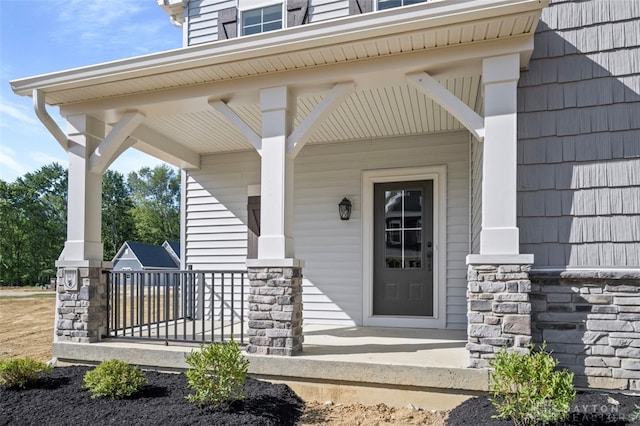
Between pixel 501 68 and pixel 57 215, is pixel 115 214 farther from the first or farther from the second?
pixel 501 68

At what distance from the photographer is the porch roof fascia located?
2.86 m

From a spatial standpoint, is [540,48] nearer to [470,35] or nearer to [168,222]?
[470,35]

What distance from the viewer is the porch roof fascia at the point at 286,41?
2855mm

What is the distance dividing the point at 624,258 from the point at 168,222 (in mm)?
33304

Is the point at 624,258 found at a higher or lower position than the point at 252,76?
lower

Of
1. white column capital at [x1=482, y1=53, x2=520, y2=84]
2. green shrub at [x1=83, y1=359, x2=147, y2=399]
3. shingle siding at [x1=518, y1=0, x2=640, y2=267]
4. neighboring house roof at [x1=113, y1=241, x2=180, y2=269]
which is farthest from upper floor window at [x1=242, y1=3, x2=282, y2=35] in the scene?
neighboring house roof at [x1=113, y1=241, x2=180, y2=269]

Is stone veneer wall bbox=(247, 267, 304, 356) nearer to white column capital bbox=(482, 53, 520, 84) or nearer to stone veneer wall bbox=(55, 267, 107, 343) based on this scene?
stone veneer wall bbox=(55, 267, 107, 343)

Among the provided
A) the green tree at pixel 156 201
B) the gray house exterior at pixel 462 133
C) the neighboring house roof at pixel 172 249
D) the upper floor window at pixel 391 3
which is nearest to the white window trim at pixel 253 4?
the gray house exterior at pixel 462 133

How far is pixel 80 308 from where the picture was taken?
4.11 m

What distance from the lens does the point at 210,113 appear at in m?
4.61

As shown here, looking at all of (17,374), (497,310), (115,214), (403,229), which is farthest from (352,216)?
(115,214)

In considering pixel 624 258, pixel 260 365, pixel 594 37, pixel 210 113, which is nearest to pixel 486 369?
pixel 624 258

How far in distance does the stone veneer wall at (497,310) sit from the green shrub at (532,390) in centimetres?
30

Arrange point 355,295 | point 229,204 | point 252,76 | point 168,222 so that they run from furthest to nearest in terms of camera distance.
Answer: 1. point 168,222
2. point 229,204
3. point 355,295
4. point 252,76
